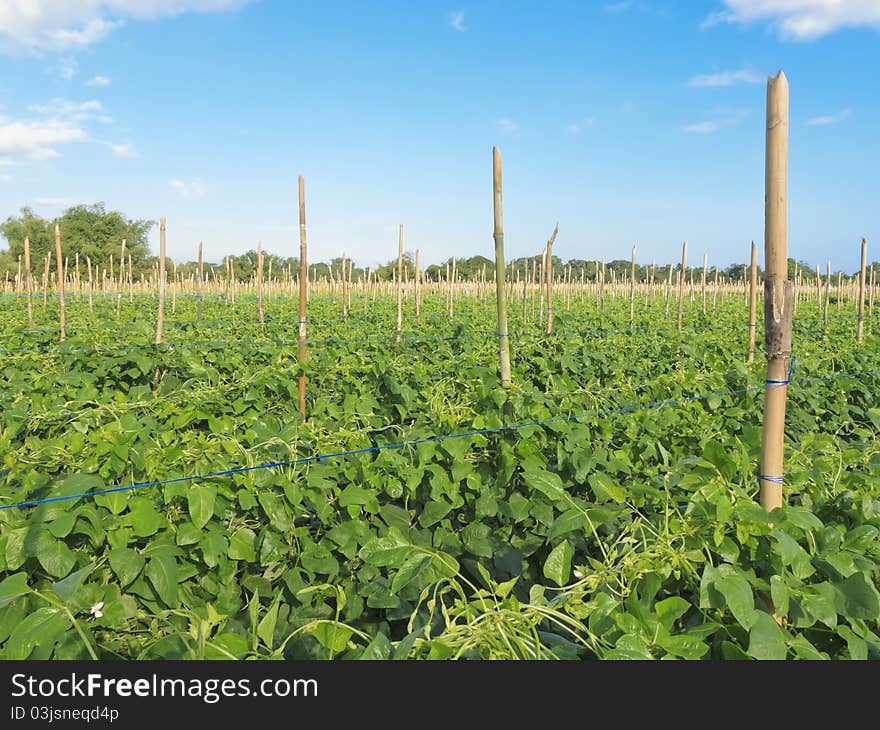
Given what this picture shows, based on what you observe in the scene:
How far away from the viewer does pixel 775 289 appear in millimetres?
2102

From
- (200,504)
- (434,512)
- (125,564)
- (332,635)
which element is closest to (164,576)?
(125,564)

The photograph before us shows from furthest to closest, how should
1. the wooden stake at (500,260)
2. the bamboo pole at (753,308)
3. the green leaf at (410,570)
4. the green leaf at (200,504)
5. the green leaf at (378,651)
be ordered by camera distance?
the bamboo pole at (753,308), the wooden stake at (500,260), the green leaf at (200,504), the green leaf at (410,570), the green leaf at (378,651)

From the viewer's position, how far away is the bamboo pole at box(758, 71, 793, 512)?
6.81 ft

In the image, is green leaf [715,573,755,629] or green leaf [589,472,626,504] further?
green leaf [589,472,626,504]

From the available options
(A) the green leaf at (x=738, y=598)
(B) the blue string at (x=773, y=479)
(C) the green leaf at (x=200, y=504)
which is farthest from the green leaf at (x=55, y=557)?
(B) the blue string at (x=773, y=479)

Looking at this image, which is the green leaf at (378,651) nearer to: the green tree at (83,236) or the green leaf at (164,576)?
the green leaf at (164,576)

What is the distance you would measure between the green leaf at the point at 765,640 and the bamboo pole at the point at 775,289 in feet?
2.29

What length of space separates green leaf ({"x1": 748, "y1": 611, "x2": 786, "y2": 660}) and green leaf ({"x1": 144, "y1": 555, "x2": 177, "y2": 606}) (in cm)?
178

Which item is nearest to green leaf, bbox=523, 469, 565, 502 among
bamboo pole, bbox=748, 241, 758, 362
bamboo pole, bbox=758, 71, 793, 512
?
bamboo pole, bbox=758, 71, 793, 512

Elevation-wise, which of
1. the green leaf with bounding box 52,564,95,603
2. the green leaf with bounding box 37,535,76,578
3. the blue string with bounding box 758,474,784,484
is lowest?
the green leaf with bounding box 37,535,76,578

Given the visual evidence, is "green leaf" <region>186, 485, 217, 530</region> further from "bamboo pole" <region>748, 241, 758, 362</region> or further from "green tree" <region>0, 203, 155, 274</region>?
"green tree" <region>0, 203, 155, 274</region>

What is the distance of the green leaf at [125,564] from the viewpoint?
210 cm

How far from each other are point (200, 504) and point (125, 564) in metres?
0.32

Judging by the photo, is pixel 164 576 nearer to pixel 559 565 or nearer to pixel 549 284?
pixel 559 565
